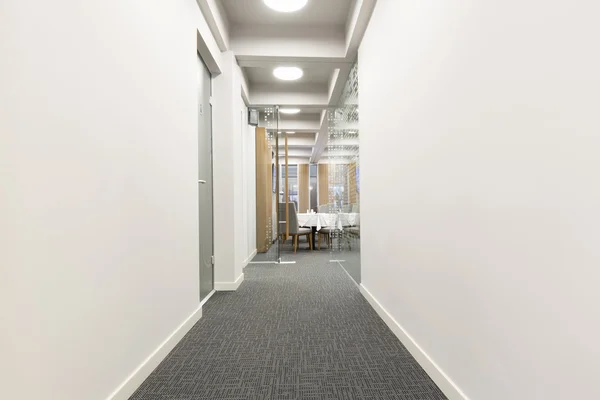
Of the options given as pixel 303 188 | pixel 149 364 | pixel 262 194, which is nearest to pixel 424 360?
pixel 149 364

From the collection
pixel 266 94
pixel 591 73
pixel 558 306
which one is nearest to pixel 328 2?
pixel 266 94

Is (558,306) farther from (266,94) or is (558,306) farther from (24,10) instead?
(266,94)

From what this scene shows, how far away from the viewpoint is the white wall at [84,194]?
942 millimetres

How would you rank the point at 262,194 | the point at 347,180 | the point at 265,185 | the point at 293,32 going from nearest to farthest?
the point at 293,32
the point at 347,180
the point at 262,194
the point at 265,185

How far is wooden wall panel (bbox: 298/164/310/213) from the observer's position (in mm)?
11812

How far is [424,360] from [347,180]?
9.45 ft

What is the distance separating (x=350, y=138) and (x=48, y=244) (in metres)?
3.54

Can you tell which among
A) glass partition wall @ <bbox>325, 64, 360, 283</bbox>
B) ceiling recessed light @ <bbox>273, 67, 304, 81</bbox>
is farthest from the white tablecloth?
ceiling recessed light @ <bbox>273, 67, 304, 81</bbox>

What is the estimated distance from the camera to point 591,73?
0.78 meters

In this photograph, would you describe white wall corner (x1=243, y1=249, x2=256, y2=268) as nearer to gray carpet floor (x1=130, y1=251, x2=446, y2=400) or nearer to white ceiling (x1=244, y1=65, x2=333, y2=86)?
gray carpet floor (x1=130, y1=251, x2=446, y2=400)

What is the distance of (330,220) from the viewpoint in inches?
233

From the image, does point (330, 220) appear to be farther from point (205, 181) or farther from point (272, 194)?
point (205, 181)

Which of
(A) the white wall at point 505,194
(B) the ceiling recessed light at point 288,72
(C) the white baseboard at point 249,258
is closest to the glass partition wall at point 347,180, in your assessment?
(B) the ceiling recessed light at point 288,72

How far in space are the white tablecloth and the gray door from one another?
63.1 inches
